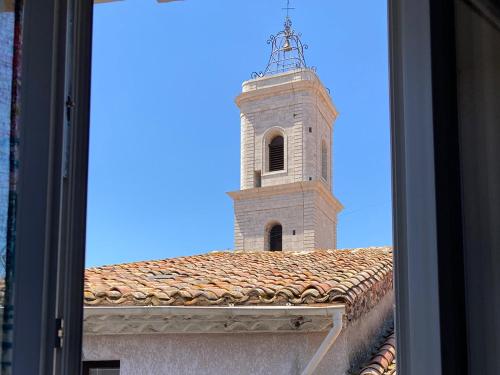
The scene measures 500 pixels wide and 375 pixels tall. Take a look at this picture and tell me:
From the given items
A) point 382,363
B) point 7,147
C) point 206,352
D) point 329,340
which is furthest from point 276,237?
point 7,147

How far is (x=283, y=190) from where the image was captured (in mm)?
21750

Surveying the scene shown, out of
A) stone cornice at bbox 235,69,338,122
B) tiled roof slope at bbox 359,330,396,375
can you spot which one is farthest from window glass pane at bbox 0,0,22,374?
stone cornice at bbox 235,69,338,122

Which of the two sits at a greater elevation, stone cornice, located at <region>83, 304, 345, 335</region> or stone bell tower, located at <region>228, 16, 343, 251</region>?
stone bell tower, located at <region>228, 16, 343, 251</region>

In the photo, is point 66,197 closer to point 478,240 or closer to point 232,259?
point 478,240

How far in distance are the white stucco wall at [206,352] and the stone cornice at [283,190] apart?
14.6 meters

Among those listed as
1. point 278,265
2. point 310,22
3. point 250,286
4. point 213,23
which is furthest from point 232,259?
point 310,22

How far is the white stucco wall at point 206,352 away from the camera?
6891 mm

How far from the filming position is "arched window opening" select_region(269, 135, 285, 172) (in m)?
22.7

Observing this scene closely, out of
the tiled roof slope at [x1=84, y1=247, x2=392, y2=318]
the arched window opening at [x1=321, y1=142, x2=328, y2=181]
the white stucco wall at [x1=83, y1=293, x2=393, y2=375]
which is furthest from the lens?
the arched window opening at [x1=321, y1=142, x2=328, y2=181]

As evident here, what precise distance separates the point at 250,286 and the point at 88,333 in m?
1.53

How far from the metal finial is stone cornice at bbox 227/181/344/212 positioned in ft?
15.3

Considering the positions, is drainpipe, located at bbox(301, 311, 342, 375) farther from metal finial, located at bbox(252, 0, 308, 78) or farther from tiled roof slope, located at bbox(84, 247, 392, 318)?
metal finial, located at bbox(252, 0, 308, 78)

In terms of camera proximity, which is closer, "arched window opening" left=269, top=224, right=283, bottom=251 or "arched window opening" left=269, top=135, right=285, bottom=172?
"arched window opening" left=269, top=224, right=283, bottom=251

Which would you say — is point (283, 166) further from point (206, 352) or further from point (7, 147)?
point (7, 147)
